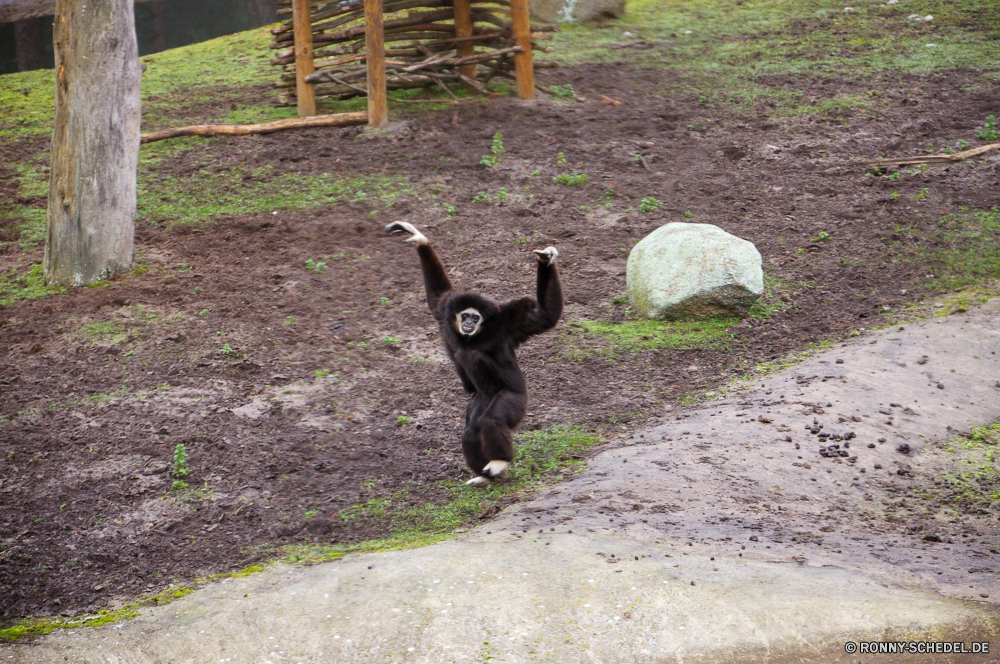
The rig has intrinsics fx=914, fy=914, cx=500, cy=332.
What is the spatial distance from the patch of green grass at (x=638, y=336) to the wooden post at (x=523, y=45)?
6.95m

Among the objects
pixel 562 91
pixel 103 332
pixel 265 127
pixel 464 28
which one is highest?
pixel 464 28

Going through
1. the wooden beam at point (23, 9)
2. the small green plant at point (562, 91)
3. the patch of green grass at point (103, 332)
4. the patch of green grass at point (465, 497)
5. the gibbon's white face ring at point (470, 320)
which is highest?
the wooden beam at point (23, 9)

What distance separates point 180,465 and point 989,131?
11722 mm

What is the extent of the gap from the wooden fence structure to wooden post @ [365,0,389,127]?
0.03 meters

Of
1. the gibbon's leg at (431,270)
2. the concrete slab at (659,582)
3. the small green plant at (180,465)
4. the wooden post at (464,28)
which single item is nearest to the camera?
the concrete slab at (659,582)

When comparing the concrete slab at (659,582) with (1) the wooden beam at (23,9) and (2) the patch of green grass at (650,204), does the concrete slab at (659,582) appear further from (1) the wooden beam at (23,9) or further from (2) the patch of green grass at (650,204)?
(1) the wooden beam at (23,9)

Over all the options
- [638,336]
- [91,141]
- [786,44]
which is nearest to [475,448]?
[638,336]

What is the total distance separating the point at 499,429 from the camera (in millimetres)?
6570

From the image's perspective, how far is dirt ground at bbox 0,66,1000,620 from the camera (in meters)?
6.48

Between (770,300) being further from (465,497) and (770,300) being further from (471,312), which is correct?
(465,497)

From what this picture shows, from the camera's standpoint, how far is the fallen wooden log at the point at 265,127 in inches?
562

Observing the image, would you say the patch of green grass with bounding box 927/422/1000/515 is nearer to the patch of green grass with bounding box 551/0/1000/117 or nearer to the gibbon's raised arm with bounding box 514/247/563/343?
the gibbon's raised arm with bounding box 514/247/563/343

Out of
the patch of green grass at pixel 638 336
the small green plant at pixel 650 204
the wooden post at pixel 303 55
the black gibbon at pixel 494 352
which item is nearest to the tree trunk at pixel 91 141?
the wooden post at pixel 303 55

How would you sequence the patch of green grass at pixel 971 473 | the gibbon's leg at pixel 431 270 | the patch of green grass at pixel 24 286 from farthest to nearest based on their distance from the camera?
the patch of green grass at pixel 24 286
the gibbon's leg at pixel 431 270
the patch of green grass at pixel 971 473
